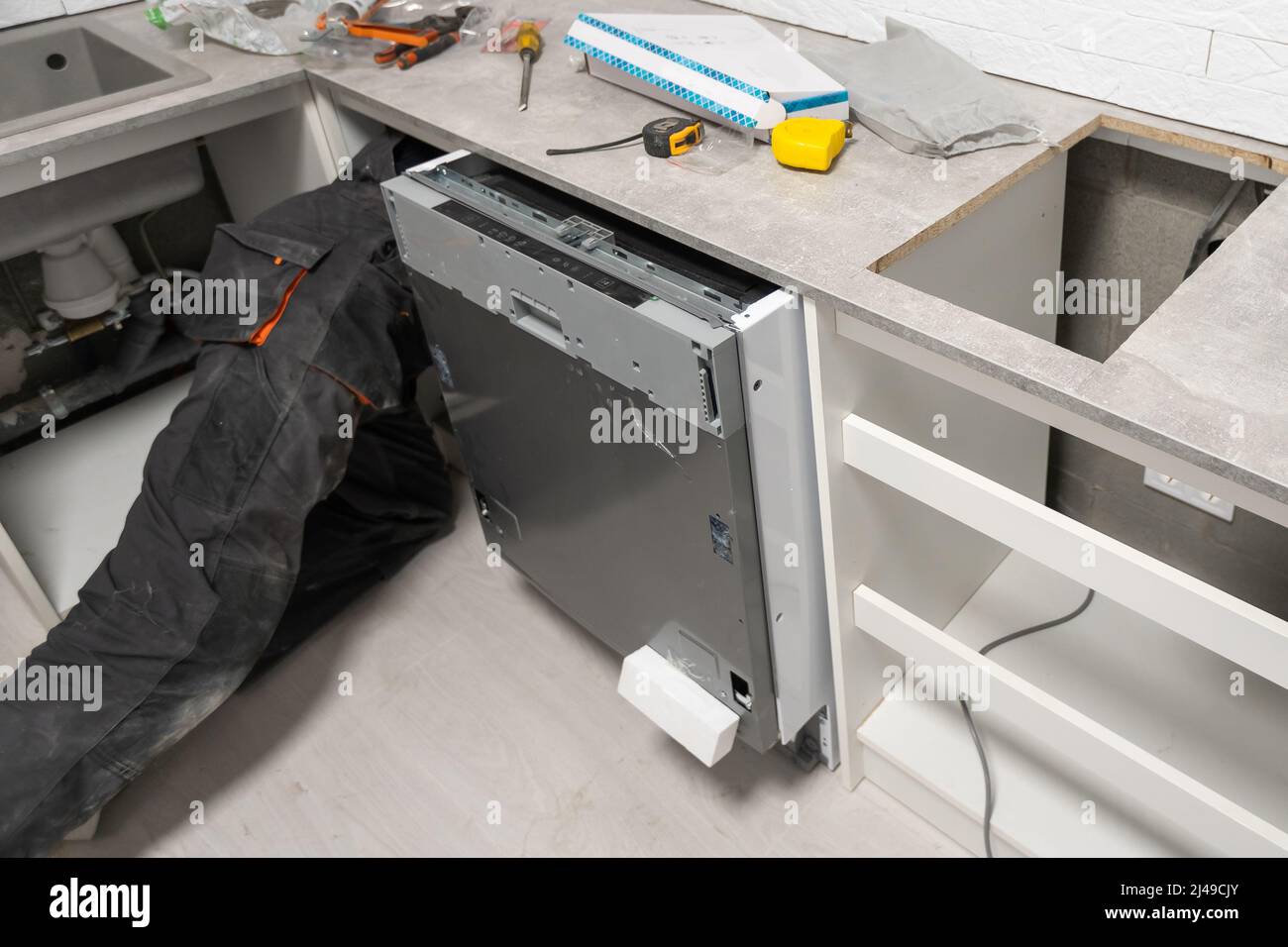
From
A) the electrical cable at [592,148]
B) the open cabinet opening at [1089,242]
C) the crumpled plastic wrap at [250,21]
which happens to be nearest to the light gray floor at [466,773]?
the open cabinet opening at [1089,242]

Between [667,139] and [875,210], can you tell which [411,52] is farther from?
[875,210]

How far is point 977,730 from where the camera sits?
4.36 feet

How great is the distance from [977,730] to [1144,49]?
84 cm

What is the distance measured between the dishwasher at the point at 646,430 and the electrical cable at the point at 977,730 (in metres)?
0.18

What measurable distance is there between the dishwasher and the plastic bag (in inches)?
10.2

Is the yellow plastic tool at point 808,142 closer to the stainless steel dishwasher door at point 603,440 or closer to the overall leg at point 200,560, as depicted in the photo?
the stainless steel dishwasher door at point 603,440

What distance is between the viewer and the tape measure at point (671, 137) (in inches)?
45.9

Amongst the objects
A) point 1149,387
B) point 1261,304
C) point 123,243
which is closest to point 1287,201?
point 1261,304

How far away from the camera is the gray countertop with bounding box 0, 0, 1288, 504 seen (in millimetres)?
774

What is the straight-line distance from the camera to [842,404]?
105 centimetres

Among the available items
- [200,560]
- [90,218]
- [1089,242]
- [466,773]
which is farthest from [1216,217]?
[90,218]

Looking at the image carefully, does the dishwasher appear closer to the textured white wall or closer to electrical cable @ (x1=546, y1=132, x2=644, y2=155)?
electrical cable @ (x1=546, y1=132, x2=644, y2=155)

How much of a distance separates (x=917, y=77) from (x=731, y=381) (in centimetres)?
51
